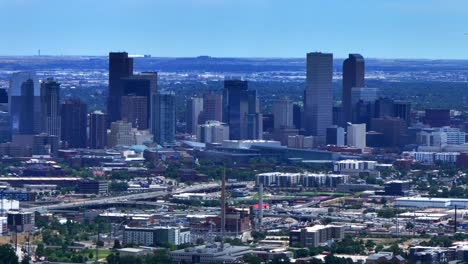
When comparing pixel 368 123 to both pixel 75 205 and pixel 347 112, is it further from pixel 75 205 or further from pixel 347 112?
pixel 75 205

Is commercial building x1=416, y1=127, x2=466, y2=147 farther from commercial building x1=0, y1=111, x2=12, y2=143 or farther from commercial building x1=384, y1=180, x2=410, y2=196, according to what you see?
commercial building x1=384, y1=180, x2=410, y2=196

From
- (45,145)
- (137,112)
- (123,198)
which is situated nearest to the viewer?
(123,198)

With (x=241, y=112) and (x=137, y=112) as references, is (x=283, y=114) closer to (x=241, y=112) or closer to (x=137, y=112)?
(x=241, y=112)

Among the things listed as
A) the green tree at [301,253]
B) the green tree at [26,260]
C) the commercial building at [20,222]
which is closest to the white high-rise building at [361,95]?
the commercial building at [20,222]

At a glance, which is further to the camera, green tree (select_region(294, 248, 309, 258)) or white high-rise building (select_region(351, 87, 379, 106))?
white high-rise building (select_region(351, 87, 379, 106))

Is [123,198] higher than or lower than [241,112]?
lower

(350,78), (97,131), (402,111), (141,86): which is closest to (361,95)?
(350,78)

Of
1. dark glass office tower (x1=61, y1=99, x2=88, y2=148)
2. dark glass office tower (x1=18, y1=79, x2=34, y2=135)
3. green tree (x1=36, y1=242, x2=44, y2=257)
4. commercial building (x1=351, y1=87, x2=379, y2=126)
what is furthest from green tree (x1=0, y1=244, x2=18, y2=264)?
commercial building (x1=351, y1=87, x2=379, y2=126)
